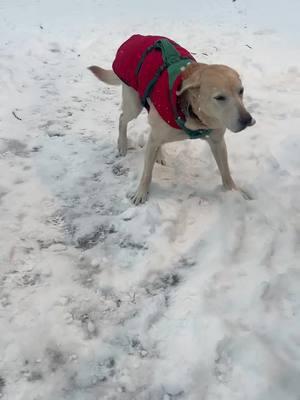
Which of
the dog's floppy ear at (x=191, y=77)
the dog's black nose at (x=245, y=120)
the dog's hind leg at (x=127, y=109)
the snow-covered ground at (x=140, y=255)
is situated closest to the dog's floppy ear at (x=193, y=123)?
the dog's floppy ear at (x=191, y=77)

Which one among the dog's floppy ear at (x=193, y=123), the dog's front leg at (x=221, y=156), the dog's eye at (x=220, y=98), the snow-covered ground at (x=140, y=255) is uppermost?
the dog's eye at (x=220, y=98)

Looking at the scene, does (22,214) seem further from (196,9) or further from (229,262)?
(196,9)

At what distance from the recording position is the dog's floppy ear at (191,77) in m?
3.12

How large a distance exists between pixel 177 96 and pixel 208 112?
272 mm

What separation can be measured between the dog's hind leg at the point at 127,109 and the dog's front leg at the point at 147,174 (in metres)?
0.60

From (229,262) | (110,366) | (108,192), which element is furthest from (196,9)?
(110,366)

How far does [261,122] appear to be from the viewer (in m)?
4.71

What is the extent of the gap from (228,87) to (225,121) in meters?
0.22

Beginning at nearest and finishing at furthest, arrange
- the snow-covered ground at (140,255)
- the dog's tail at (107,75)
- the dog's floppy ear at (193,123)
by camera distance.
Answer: the snow-covered ground at (140,255) < the dog's floppy ear at (193,123) < the dog's tail at (107,75)

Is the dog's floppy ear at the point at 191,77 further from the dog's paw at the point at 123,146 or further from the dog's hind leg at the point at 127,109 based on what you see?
the dog's paw at the point at 123,146

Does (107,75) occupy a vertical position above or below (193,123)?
below

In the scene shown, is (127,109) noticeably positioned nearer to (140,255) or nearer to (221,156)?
(221,156)

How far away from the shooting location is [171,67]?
11.3 feet

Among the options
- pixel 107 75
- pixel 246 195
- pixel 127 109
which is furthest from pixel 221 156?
pixel 107 75
